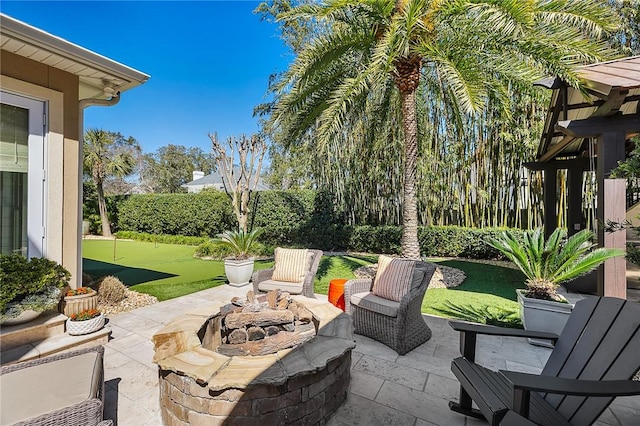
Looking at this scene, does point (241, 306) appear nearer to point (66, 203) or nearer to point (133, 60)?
point (66, 203)

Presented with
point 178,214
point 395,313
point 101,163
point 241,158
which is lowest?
point 395,313

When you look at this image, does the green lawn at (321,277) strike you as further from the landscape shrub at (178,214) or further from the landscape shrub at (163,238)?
the landscape shrub at (178,214)

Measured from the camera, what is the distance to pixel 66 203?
3.77 metres

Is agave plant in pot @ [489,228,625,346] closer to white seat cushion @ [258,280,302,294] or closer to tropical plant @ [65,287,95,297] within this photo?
white seat cushion @ [258,280,302,294]

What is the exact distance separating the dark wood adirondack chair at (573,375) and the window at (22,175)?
4.70 meters

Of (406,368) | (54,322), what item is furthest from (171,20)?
(406,368)

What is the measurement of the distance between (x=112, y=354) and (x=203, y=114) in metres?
19.3

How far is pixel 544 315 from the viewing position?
10.6ft

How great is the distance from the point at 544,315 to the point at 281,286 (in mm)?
3236

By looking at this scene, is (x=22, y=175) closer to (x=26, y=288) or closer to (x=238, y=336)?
(x=26, y=288)

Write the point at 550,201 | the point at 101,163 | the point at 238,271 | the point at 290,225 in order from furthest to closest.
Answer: the point at 101,163 → the point at 290,225 → the point at 550,201 → the point at 238,271

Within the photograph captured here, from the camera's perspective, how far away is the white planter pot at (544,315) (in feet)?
10.3

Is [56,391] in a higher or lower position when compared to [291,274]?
lower

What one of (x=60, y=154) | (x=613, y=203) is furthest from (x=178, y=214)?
(x=613, y=203)
